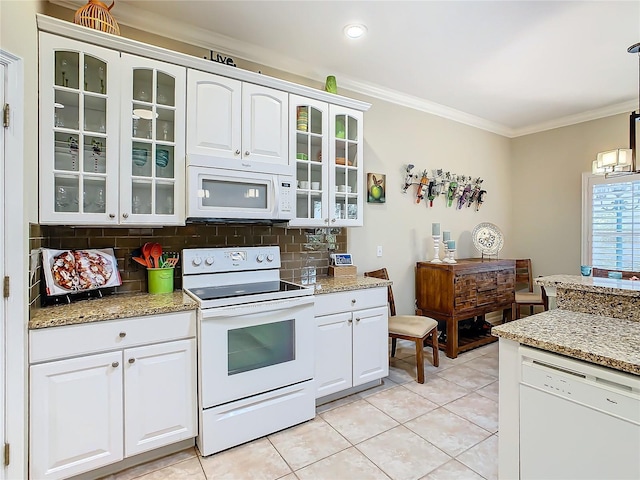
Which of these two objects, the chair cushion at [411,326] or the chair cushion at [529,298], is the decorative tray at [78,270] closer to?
the chair cushion at [411,326]

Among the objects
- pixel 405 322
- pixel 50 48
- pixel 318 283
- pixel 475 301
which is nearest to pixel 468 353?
pixel 475 301

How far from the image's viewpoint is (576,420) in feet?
4.00

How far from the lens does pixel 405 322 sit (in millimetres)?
2994

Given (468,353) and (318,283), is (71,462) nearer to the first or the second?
(318,283)

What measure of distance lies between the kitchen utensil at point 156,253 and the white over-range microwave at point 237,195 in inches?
11.4

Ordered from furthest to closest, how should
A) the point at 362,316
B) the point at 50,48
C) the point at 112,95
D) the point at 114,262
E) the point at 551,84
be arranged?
the point at 551,84 → the point at 362,316 → the point at 114,262 → the point at 112,95 → the point at 50,48

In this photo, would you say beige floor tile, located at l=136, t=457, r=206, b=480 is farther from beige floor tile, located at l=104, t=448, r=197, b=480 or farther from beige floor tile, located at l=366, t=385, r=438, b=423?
beige floor tile, located at l=366, t=385, r=438, b=423

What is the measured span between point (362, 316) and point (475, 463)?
43.4 inches

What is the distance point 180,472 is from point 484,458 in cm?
165

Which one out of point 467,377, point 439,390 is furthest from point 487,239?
point 439,390

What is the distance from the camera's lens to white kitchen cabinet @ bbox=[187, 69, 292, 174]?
6.97 feet

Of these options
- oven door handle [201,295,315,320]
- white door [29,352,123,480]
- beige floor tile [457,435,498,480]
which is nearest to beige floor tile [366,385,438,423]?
beige floor tile [457,435,498,480]

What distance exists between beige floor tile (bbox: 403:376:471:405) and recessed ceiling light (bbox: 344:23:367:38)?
8.92ft

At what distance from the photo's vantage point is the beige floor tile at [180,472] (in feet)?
5.75
